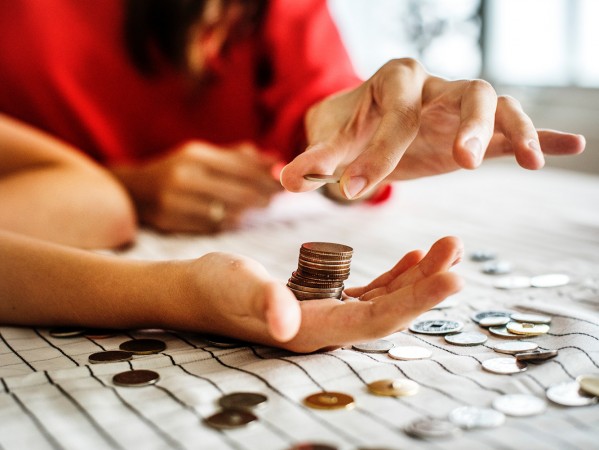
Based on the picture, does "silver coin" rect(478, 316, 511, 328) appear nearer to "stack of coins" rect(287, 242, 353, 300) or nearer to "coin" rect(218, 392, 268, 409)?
"stack of coins" rect(287, 242, 353, 300)

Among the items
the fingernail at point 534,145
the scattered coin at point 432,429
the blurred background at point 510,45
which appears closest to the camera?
the scattered coin at point 432,429

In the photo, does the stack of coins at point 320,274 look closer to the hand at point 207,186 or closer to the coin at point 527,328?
the coin at point 527,328

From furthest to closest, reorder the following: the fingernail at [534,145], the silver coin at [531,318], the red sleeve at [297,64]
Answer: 1. the red sleeve at [297,64]
2. the silver coin at [531,318]
3. the fingernail at [534,145]

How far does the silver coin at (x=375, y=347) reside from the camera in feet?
2.56

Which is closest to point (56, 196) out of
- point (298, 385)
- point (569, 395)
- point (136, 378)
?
point (136, 378)

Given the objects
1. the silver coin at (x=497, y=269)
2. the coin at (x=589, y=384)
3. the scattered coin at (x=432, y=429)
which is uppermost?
the silver coin at (x=497, y=269)

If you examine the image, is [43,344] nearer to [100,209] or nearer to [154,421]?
[154,421]

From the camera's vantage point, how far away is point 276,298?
2.08 ft

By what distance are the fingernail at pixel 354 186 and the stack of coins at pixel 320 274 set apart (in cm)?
8

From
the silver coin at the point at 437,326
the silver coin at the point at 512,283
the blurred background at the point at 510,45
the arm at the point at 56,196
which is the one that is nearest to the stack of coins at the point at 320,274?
the silver coin at the point at 437,326

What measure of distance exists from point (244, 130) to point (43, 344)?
1269mm

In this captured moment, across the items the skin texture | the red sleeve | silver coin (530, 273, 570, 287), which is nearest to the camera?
the skin texture

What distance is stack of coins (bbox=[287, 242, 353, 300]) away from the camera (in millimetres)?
773

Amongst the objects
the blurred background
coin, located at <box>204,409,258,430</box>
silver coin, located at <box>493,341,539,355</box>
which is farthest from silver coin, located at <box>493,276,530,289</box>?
the blurred background
